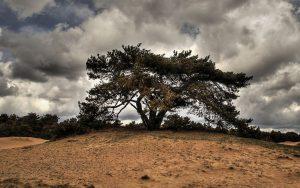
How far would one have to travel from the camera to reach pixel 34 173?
12867 millimetres

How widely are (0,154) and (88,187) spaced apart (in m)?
8.41

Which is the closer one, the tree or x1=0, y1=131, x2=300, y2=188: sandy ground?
x1=0, y1=131, x2=300, y2=188: sandy ground

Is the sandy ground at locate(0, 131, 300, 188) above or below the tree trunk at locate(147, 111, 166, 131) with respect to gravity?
below

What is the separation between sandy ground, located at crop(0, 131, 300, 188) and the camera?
38.1 feet

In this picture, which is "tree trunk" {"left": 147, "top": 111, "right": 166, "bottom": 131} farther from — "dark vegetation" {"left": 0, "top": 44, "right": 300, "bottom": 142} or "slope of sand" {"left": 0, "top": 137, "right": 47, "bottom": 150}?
"slope of sand" {"left": 0, "top": 137, "right": 47, "bottom": 150}

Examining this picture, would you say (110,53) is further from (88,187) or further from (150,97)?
(88,187)

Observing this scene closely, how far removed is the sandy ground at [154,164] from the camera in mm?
11617

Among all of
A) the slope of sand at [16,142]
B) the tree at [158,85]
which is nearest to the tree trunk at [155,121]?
the tree at [158,85]

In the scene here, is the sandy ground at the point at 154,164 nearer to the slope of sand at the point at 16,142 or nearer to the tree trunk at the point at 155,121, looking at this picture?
the tree trunk at the point at 155,121

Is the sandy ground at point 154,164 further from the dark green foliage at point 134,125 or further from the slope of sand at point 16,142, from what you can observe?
the slope of sand at point 16,142

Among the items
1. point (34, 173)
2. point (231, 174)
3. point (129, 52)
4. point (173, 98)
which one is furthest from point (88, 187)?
point (129, 52)

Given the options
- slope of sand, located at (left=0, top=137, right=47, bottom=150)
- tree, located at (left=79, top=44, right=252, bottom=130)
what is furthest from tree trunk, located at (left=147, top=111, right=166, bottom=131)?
slope of sand, located at (left=0, top=137, right=47, bottom=150)

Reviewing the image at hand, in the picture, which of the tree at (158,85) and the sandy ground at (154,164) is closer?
the sandy ground at (154,164)

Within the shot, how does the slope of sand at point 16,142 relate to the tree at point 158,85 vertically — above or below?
below
